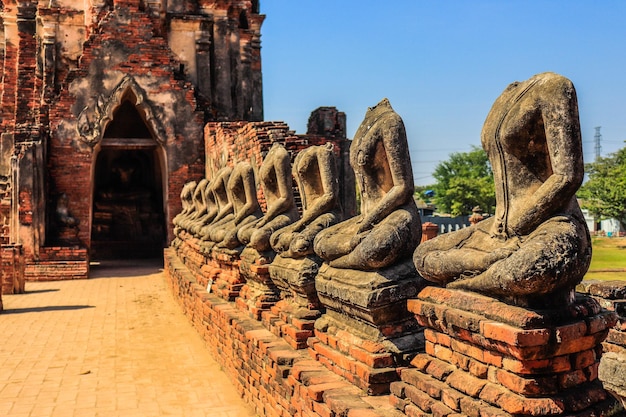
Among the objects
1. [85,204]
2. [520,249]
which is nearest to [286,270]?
[520,249]

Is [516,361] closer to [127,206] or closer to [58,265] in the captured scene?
[58,265]

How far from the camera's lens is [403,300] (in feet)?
12.2

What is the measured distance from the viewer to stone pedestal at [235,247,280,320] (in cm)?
597

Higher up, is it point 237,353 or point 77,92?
point 77,92

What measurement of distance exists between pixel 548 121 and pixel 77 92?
574 inches

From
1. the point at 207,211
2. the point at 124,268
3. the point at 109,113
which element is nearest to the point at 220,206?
the point at 207,211

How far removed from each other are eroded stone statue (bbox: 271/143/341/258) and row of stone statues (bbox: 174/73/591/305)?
2.17 ft

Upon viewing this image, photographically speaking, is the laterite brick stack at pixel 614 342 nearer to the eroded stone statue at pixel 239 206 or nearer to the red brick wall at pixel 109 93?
the eroded stone statue at pixel 239 206

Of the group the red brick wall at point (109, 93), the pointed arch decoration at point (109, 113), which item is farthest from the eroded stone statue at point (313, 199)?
the pointed arch decoration at point (109, 113)

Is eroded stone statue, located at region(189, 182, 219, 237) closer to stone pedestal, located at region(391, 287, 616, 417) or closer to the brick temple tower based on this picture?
the brick temple tower

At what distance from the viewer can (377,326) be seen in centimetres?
375

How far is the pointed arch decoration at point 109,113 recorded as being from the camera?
15422 mm

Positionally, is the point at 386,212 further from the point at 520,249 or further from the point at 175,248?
the point at 175,248

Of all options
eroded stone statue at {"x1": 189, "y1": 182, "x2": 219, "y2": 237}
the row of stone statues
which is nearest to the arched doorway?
eroded stone statue at {"x1": 189, "y1": 182, "x2": 219, "y2": 237}
